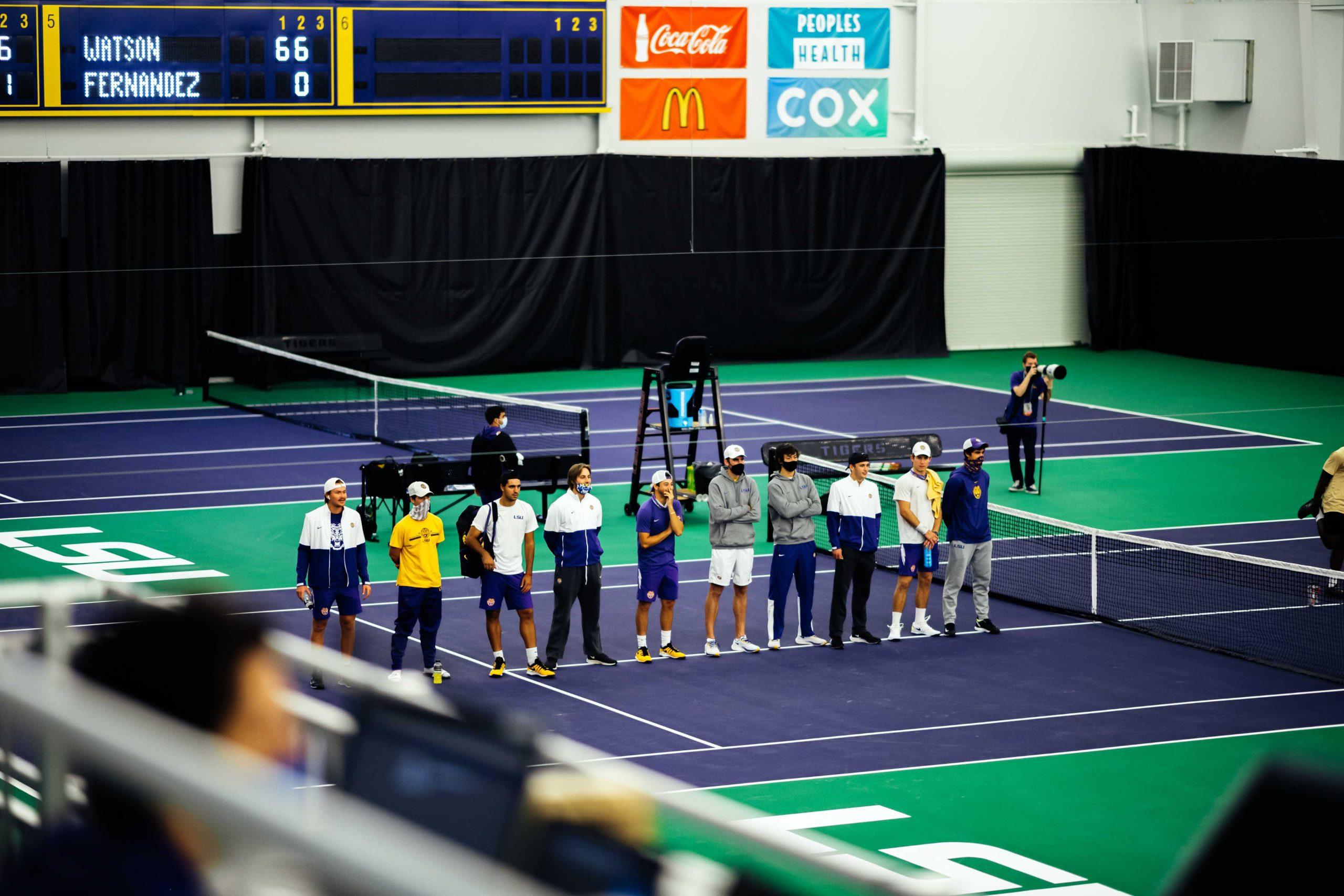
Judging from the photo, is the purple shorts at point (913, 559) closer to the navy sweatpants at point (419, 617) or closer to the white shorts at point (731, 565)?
the white shorts at point (731, 565)

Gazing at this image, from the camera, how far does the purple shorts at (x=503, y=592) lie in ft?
52.1

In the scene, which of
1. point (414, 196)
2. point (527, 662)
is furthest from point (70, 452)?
point (527, 662)

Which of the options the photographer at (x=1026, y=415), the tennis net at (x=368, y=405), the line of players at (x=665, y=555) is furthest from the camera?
the tennis net at (x=368, y=405)

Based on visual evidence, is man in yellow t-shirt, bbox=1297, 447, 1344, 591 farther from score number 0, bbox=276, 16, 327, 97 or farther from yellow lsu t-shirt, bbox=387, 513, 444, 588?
score number 0, bbox=276, 16, 327, 97

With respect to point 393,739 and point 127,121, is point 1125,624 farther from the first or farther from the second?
point 127,121

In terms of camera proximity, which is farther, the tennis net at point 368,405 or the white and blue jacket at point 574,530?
the tennis net at point 368,405

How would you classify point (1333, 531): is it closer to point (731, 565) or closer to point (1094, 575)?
point (1094, 575)

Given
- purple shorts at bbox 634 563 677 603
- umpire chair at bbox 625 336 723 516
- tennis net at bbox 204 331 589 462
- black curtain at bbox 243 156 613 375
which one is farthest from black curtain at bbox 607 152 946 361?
purple shorts at bbox 634 563 677 603

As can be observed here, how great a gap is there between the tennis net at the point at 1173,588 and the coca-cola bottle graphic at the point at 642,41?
52.5 feet

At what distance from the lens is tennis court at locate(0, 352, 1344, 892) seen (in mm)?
12805

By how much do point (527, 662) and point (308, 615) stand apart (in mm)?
2932

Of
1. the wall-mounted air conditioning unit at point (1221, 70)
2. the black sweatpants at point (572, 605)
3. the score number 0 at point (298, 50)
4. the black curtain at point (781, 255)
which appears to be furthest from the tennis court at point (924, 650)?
the wall-mounted air conditioning unit at point (1221, 70)

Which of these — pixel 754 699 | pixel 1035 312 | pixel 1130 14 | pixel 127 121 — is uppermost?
pixel 1130 14

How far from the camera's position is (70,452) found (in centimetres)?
2714
